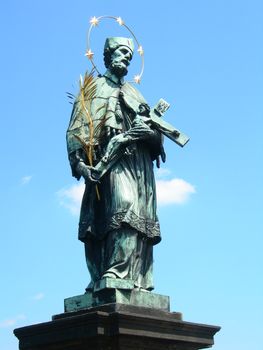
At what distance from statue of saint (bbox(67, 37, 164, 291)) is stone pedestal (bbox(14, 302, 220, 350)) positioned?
2.24 feet

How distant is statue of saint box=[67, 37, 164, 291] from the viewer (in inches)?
425

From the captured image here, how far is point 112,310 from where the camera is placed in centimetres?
984

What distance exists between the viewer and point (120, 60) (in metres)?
12.0

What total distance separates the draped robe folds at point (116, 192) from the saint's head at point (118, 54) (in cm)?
26

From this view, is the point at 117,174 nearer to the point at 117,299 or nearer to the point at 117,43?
the point at 117,299

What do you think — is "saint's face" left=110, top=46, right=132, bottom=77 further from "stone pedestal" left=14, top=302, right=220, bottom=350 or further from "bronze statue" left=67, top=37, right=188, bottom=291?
"stone pedestal" left=14, top=302, right=220, bottom=350

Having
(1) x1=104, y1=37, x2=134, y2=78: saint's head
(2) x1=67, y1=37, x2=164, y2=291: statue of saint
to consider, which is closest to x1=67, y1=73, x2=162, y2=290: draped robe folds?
(2) x1=67, y1=37, x2=164, y2=291: statue of saint

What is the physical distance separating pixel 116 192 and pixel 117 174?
311 mm

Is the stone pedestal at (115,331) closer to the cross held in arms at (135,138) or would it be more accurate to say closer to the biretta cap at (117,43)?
the cross held in arms at (135,138)

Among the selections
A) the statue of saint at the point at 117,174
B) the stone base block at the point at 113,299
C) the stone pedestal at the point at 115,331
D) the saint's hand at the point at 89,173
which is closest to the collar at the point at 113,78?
the statue of saint at the point at 117,174

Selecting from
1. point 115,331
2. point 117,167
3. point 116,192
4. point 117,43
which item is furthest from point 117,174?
point 115,331

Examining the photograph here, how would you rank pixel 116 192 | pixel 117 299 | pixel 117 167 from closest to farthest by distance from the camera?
pixel 117 299 < pixel 116 192 < pixel 117 167

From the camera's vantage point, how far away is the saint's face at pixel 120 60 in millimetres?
11969

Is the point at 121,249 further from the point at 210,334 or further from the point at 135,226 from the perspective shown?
the point at 210,334
